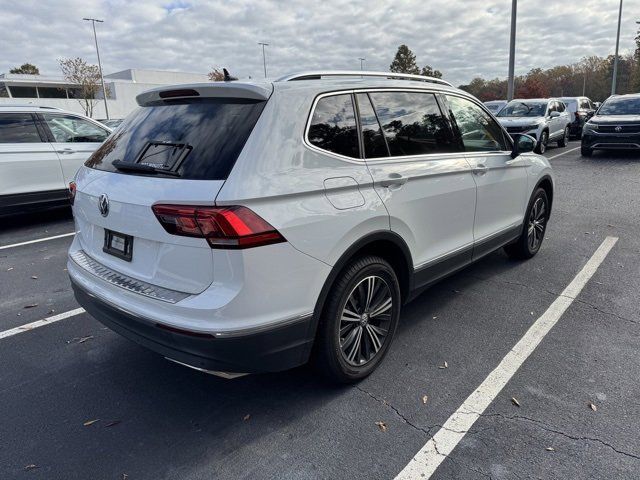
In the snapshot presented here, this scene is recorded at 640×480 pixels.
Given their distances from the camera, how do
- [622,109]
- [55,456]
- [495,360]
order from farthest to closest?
[622,109] < [495,360] < [55,456]

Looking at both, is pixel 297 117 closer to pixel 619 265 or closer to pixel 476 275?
pixel 476 275

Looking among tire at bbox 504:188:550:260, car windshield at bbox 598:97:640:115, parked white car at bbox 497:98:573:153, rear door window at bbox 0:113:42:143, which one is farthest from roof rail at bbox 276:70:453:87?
car windshield at bbox 598:97:640:115

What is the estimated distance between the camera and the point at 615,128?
13.6m

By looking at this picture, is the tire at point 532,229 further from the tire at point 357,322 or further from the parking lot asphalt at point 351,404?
the tire at point 357,322

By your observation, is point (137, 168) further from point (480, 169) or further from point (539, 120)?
point (539, 120)

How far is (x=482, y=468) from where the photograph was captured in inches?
93.1

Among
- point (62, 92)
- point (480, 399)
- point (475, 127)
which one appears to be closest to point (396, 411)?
point (480, 399)

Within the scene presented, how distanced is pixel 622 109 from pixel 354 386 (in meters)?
15.2

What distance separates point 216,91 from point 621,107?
51.5 feet

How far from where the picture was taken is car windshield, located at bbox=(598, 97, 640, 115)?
14226 millimetres

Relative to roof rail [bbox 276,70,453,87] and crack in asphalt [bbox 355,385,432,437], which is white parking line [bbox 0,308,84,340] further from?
roof rail [bbox 276,70,453,87]

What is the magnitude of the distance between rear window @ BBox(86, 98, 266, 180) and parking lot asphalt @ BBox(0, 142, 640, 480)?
141cm

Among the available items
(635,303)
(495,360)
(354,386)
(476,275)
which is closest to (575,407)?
(495,360)

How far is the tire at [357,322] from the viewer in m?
2.76
